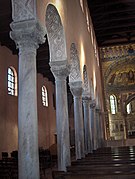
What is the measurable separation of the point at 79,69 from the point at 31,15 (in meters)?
7.02

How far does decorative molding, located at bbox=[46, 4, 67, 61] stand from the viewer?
31.6 ft

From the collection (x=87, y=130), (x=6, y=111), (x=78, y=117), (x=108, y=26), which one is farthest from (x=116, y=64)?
(x=78, y=117)

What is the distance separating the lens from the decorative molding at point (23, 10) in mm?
6590

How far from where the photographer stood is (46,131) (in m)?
22.9

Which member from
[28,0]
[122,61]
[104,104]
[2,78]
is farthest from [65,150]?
[122,61]

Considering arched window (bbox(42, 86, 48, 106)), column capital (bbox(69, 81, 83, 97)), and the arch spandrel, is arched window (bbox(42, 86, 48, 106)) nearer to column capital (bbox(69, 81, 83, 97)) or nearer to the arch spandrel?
the arch spandrel

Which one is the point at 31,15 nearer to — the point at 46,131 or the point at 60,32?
the point at 60,32

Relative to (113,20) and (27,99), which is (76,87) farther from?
(113,20)

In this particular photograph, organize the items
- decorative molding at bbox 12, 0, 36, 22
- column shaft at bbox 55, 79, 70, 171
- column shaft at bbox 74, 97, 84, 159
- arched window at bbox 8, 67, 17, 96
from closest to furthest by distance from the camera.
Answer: decorative molding at bbox 12, 0, 36, 22, column shaft at bbox 55, 79, 70, 171, column shaft at bbox 74, 97, 84, 159, arched window at bbox 8, 67, 17, 96

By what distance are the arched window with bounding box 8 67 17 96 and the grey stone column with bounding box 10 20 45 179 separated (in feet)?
34.6

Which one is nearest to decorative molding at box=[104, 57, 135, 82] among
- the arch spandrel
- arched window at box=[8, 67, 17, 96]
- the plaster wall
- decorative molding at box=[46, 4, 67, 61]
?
the arch spandrel

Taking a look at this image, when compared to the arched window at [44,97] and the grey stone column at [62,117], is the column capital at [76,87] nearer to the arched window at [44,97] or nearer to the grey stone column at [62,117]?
the grey stone column at [62,117]

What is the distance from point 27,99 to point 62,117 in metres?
3.63

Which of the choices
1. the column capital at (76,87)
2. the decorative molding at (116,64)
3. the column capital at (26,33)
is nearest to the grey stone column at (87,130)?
the column capital at (76,87)
